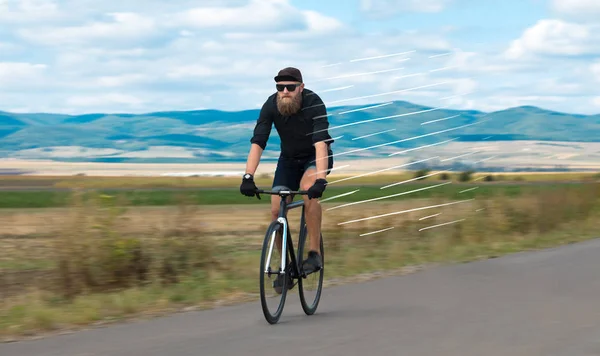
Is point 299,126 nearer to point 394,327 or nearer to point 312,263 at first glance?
point 312,263

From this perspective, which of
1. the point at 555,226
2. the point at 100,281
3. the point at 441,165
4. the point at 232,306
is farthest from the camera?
the point at 555,226

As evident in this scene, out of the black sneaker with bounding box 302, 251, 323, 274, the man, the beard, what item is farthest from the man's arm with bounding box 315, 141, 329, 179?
the black sneaker with bounding box 302, 251, 323, 274

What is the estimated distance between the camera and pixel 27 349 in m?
7.71

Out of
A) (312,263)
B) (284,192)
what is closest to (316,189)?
(284,192)

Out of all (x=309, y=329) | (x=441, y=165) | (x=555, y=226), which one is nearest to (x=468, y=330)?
(x=309, y=329)

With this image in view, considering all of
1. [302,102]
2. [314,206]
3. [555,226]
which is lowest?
[555,226]

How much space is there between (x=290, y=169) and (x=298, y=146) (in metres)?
0.28

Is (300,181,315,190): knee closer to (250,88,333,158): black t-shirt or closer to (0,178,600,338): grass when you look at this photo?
(250,88,333,158): black t-shirt

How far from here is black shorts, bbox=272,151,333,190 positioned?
9.48m

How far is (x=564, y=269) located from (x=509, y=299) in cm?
303

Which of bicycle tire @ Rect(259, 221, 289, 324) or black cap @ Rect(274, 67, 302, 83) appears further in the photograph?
black cap @ Rect(274, 67, 302, 83)

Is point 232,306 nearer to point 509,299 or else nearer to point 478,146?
point 509,299

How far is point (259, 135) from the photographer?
30.6ft

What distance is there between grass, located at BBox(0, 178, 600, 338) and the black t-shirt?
1.04 metres
